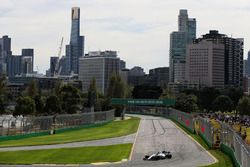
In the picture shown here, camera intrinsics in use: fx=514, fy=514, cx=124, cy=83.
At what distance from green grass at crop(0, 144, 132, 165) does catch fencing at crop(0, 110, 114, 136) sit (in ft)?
53.2

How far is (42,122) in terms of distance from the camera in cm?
8350

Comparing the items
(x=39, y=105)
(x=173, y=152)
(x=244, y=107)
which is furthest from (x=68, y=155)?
(x=244, y=107)

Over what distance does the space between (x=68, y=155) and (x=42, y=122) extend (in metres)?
31.3

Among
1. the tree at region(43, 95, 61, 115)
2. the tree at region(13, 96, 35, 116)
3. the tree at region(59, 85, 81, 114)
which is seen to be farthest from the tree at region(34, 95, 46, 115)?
the tree at region(13, 96, 35, 116)

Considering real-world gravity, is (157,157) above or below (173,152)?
above

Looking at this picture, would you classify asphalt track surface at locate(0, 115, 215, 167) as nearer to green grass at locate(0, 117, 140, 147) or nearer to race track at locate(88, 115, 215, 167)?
race track at locate(88, 115, 215, 167)

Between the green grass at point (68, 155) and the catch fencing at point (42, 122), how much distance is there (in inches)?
638

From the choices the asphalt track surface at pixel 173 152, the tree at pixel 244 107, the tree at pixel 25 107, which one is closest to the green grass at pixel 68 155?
the asphalt track surface at pixel 173 152

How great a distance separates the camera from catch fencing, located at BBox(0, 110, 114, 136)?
77.4m

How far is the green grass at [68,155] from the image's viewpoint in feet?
158

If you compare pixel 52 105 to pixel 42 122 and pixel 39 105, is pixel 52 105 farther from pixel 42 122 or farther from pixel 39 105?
pixel 42 122

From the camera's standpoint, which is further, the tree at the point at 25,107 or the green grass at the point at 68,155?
the tree at the point at 25,107

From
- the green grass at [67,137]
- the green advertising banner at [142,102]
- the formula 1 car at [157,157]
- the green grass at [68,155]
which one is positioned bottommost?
the green grass at [67,137]

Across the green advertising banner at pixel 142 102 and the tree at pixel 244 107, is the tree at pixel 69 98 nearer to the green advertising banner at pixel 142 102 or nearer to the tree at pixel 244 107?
the green advertising banner at pixel 142 102
